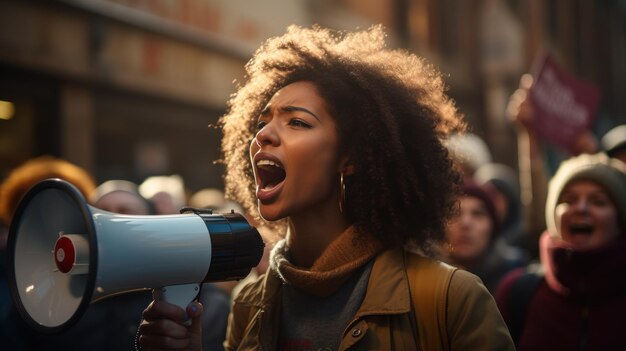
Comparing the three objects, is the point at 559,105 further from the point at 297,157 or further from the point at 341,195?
the point at 297,157

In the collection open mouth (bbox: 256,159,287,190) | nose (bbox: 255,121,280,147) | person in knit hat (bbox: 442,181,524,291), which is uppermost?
nose (bbox: 255,121,280,147)

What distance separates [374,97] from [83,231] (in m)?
0.95

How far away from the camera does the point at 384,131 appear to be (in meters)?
2.25

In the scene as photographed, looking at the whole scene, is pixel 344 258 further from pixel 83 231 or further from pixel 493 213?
pixel 493 213

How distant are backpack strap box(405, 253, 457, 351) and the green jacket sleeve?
18mm

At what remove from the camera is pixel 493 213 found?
440 centimetres

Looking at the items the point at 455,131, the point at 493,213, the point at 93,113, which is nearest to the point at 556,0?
the point at 93,113

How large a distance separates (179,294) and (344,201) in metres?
0.59

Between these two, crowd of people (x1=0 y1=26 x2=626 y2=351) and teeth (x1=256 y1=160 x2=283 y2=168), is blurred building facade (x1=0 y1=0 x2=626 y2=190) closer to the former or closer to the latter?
crowd of people (x1=0 y1=26 x2=626 y2=351)

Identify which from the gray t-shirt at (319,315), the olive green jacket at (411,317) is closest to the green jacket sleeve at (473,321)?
the olive green jacket at (411,317)

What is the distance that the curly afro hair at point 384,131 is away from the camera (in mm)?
2232

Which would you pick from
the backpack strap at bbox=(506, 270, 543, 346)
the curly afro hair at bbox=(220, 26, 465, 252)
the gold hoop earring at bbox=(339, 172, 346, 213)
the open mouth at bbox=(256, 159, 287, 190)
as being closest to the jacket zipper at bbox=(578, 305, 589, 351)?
the backpack strap at bbox=(506, 270, 543, 346)

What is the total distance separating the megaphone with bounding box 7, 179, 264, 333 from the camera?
174 centimetres

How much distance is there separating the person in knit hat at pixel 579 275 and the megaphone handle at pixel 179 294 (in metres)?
1.66
